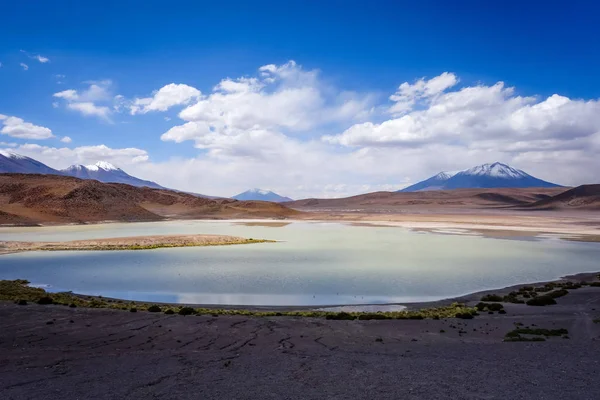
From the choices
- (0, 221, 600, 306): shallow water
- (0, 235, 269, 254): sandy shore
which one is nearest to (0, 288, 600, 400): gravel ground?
(0, 221, 600, 306): shallow water

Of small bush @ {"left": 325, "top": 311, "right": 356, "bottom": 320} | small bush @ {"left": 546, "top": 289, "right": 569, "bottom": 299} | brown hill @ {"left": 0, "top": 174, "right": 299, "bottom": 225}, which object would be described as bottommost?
small bush @ {"left": 546, "top": 289, "right": 569, "bottom": 299}

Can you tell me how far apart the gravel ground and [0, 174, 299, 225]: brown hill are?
68308 mm

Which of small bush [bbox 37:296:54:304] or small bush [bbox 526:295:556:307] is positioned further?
small bush [bbox 526:295:556:307]

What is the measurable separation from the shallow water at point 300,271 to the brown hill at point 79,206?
163ft

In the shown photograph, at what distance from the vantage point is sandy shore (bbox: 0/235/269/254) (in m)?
38.3

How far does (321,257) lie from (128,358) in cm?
2253

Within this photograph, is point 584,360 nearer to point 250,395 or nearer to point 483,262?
point 250,395

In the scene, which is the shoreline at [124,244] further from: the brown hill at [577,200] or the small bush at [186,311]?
the brown hill at [577,200]

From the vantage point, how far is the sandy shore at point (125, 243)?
38344 millimetres

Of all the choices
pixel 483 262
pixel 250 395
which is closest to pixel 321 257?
pixel 483 262

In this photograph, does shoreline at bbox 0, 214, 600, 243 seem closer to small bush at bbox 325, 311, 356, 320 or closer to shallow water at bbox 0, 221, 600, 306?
shallow water at bbox 0, 221, 600, 306

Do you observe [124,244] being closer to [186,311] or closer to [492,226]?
[186,311]

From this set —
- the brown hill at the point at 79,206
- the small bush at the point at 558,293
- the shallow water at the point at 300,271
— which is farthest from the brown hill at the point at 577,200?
the small bush at the point at 558,293

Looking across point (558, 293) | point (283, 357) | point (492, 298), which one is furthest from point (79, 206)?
point (283, 357)
